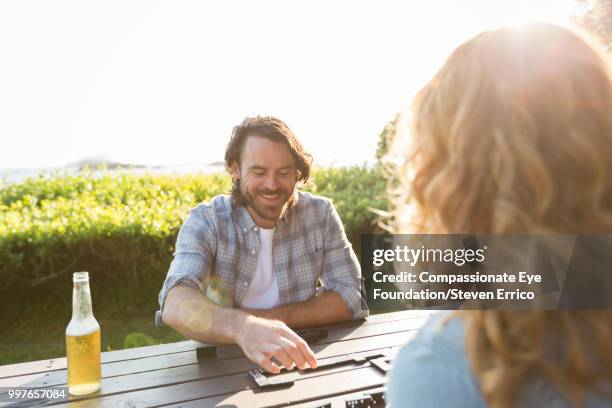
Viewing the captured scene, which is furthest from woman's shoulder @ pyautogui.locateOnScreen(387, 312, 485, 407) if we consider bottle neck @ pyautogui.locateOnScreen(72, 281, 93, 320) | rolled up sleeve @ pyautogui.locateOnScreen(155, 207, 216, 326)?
rolled up sleeve @ pyautogui.locateOnScreen(155, 207, 216, 326)

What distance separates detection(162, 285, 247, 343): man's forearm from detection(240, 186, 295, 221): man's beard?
0.66 m

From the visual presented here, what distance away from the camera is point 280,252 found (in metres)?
2.93

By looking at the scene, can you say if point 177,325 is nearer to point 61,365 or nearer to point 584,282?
point 61,365

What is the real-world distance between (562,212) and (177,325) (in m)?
1.85

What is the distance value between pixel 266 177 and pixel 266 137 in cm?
21

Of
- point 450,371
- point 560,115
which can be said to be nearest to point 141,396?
point 450,371

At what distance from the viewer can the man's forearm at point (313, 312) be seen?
2.45 metres

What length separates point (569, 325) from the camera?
0.79m

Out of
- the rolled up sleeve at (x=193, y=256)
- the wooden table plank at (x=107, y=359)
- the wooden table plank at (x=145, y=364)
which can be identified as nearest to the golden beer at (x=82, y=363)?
the wooden table plank at (x=145, y=364)

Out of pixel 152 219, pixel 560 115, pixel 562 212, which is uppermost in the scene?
pixel 560 115

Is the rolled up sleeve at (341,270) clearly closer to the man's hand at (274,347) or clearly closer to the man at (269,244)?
the man at (269,244)

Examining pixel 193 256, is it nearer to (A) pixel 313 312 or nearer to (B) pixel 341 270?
(A) pixel 313 312

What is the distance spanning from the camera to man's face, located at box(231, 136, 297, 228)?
9.32 ft

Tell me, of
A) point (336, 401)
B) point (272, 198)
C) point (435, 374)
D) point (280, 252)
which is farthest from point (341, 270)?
point (435, 374)
